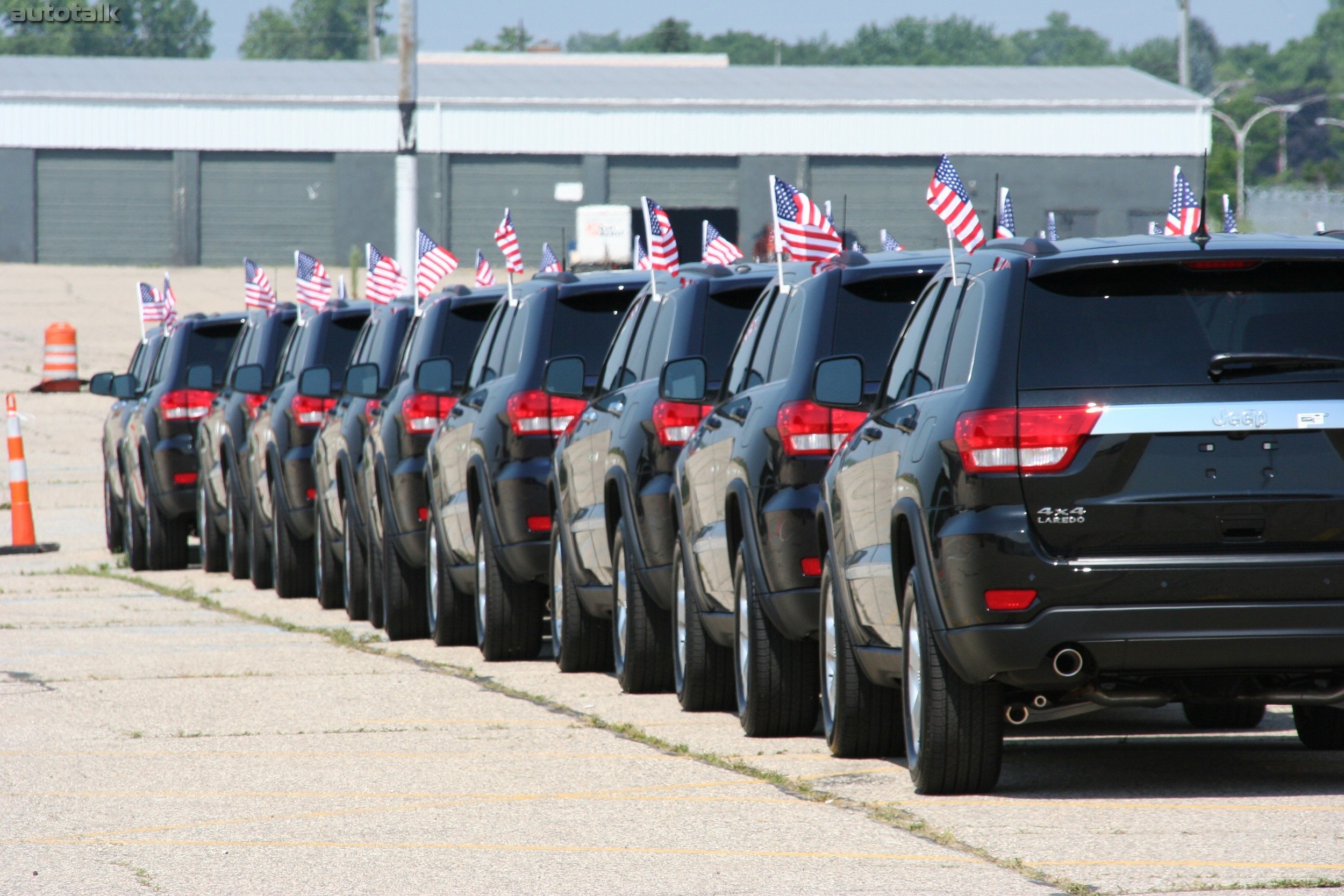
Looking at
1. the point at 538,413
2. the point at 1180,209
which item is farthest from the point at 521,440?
the point at 1180,209

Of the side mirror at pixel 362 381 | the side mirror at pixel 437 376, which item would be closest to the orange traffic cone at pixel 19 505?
the side mirror at pixel 362 381

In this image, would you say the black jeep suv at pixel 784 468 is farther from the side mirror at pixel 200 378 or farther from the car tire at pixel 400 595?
the side mirror at pixel 200 378

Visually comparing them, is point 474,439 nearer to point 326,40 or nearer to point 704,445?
point 704,445

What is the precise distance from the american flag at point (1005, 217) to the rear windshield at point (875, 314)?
12.5 ft

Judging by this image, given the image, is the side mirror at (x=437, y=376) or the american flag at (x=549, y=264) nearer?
the side mirror at (x=437, y=376)

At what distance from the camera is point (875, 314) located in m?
Answer: 9.90

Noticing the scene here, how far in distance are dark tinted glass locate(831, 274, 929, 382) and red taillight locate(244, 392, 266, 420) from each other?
10533mm

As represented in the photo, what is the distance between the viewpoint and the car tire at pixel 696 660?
36.0ft

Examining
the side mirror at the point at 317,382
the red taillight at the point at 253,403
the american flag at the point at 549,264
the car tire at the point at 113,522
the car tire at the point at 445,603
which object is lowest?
the car tire at the point at 113,522

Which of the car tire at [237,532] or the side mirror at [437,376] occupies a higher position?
the side mirror at [437,376]

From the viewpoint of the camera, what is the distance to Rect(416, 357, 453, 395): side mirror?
14.7m

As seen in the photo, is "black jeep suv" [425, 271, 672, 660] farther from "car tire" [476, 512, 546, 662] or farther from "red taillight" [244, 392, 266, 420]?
"red taillight" [244, 392, 266, 420]

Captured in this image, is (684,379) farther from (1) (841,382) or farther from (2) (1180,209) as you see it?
(2) (1180,209)

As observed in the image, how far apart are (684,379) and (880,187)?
60.3 metres
